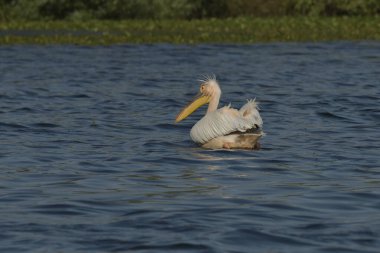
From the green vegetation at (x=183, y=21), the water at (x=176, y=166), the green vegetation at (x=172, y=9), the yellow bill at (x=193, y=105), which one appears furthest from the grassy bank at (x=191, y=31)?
→ the yellow bill at (x=193, y=105)

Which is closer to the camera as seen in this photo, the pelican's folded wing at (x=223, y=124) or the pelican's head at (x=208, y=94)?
the pelican's folded wing at (x=223, y=124)

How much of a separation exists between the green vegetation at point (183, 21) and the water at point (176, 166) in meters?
9.33

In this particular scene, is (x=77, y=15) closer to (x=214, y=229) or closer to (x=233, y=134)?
(x=233, y=134)

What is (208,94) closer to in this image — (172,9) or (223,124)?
(223,124)

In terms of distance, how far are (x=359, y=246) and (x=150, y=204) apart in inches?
104

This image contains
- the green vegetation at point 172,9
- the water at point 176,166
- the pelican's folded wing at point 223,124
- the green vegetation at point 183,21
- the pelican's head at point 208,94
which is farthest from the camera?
the green vegetation at point 172,9

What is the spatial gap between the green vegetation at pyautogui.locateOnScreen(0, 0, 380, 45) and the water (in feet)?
30.6

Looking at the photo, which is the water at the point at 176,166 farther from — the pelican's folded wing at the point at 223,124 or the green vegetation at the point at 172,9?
the green vegetation at the point at 172,9

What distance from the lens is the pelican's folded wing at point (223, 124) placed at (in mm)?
15641

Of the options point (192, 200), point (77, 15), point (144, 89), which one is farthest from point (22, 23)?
point (192, 200)

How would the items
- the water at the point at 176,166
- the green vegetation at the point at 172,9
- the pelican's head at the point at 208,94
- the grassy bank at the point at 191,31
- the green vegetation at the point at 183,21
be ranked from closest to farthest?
the water at the point at 176,166 < the pelican's head at the point at 208,94 < the grassy bank at the point at 191,31 < the green vegetation at the point at 183,21 < the green vegetation at the point at 172,9

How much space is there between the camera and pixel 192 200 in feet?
38.8

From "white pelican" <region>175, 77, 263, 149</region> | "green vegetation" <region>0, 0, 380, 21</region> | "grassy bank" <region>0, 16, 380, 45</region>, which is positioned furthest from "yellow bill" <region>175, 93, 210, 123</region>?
"green vegetation" <region>0, 0, 380, 21</region>

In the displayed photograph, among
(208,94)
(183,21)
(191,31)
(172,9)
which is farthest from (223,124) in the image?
(172,9)
